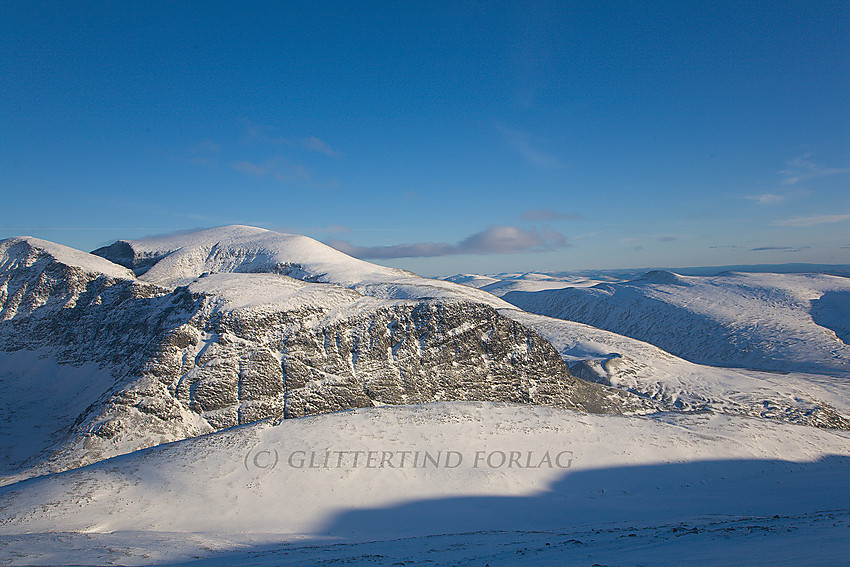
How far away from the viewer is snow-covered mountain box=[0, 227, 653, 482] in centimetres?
2997

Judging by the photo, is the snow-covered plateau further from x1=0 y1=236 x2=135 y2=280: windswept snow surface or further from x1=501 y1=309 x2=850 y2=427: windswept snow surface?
x1=0 y1=236 x2=135 y2=280: windswept snow surface


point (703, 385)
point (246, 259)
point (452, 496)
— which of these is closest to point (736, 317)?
point (703, 385)

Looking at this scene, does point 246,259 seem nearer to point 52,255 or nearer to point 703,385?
point 52,255

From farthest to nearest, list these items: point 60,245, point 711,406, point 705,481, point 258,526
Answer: point 60,245 → point 711,406 → point 705,481 → point 258,526

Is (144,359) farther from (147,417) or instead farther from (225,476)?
(225,476)

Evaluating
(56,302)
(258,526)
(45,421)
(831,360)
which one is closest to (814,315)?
(831,360)

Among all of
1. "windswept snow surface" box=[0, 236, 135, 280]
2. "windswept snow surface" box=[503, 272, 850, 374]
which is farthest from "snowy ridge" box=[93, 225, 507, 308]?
"windswept snow surface" box=[503, 272, 850, 374]

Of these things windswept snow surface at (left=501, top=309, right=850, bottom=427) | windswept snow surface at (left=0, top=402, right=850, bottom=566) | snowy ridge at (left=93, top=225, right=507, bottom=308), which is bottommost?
windswept snow surface at (left=501, top=309, right=850, bottom=427)

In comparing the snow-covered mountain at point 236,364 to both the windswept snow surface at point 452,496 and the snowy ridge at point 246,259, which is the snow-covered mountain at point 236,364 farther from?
the snowy ridge at point 246,259

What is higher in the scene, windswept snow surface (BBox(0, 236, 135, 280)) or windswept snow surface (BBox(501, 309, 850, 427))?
windswept snow surface (BBox(0, 236, 135, 280))

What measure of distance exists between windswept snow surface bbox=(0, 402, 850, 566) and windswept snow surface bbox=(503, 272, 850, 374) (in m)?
60.5

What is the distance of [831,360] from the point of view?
66688 mm

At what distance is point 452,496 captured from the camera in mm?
18594

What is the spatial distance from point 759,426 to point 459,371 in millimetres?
21742
